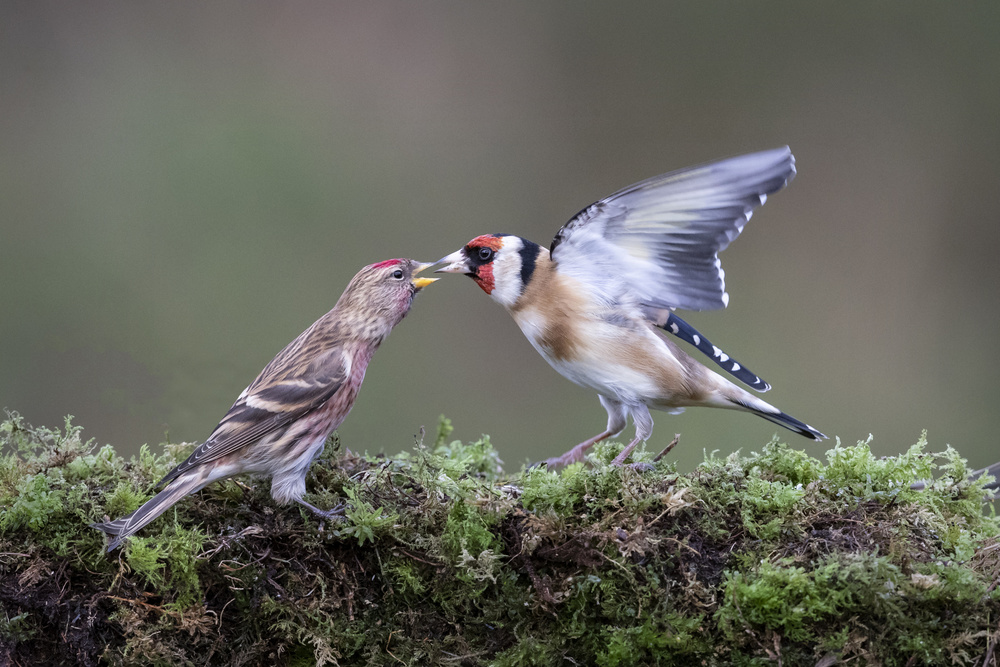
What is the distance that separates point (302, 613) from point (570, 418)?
4.49 metres

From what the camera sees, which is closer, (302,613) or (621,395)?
(302,613)

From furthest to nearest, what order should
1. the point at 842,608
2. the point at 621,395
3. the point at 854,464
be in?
1. the point at 621,395
2. the point at 854,464
3. the point at 842,608

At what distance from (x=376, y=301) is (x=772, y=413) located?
139 cm

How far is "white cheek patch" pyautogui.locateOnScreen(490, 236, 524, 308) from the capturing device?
10.0ft

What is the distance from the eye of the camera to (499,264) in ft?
10.1

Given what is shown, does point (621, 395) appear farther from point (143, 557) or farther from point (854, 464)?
point (143, 557)

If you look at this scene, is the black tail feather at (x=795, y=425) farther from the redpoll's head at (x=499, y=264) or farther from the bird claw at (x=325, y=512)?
the bird claw at (x=325, y=512)

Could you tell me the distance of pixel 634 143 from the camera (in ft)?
22.5

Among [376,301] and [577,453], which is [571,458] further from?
[376,301]

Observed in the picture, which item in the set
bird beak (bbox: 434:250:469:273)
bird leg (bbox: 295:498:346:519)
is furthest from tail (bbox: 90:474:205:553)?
bird beak (bbox: 434:250:469:273)

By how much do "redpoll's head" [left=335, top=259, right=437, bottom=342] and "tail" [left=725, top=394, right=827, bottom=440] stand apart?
1.17 meters

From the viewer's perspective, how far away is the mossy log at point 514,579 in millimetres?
2082

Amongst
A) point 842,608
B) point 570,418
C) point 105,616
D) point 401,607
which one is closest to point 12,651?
point 105,616

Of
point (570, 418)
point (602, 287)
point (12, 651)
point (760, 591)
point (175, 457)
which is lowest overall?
point (12, 651)
